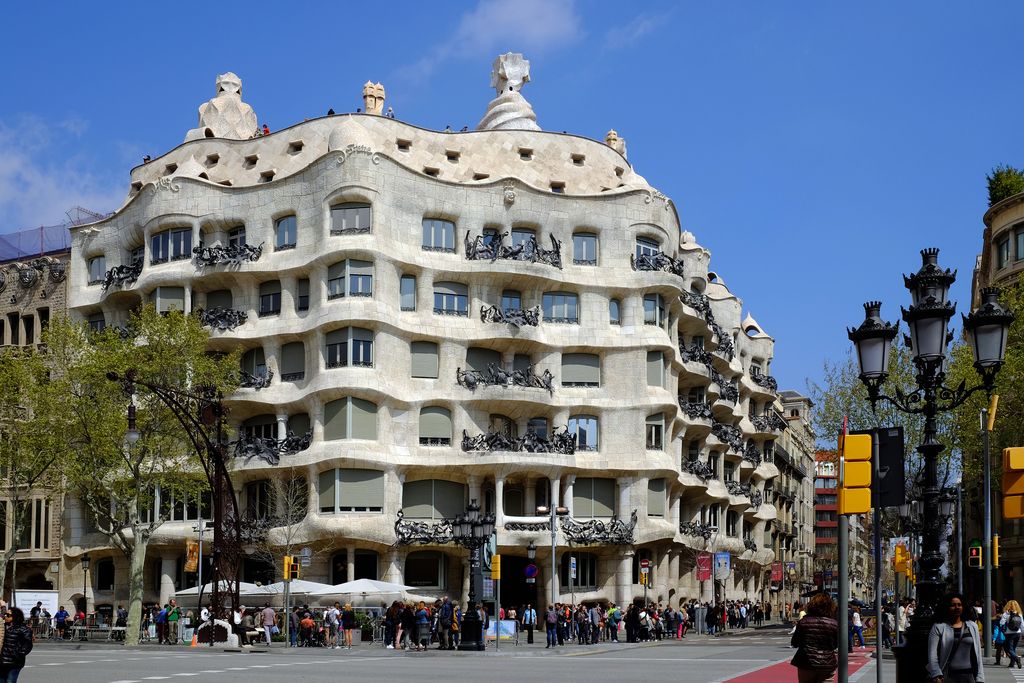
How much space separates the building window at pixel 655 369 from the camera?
60.2 meters

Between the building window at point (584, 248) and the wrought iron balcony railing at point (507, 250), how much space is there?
1050mm

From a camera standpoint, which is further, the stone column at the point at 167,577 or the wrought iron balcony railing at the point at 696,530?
the wrought iron balcony railing at the point at 696,530

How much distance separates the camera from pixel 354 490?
180 feet

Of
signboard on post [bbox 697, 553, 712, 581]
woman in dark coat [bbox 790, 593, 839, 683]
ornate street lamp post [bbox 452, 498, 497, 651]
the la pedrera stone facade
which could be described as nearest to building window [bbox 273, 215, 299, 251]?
the la pedrera stone facade

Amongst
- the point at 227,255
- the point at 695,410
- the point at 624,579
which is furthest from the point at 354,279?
the point at 695,410

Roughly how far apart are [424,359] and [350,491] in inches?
257

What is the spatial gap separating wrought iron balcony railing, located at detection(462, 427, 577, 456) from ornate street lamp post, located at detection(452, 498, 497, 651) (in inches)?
595

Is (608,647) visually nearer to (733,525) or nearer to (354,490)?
(354,490)

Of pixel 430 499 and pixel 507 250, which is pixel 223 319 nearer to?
pixel 430 499

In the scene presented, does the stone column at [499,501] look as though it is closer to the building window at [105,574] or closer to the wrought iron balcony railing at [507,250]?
the wrought iron balcony railing at [507,250]

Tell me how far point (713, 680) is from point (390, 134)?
39.6 m

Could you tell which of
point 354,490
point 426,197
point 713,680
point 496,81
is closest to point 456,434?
point 354,490

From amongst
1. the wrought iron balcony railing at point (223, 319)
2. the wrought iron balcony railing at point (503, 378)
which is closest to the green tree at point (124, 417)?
the wrought iron balcony railing at point (223, 319)

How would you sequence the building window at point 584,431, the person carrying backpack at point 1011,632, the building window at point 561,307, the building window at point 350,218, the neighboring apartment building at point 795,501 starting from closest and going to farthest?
the person carrying backpack at point 1011,632
the building window at point 350,218
the building window at point 584,431
the building window at point 561,307
the neighboring apartment building at point 795,501
